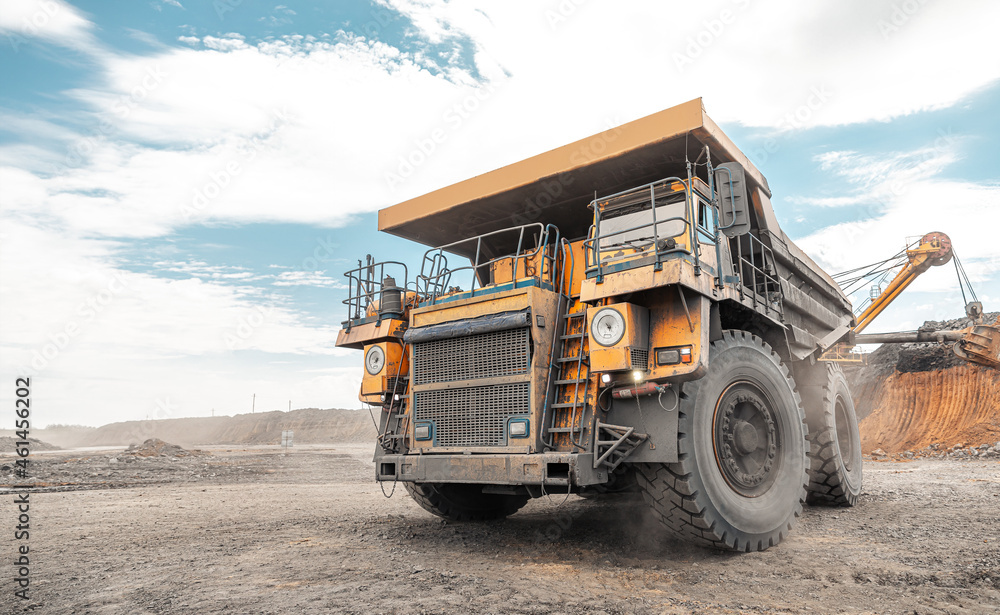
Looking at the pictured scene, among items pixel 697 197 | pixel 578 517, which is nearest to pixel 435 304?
pixel 697 197

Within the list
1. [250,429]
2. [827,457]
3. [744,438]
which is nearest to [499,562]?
[744,438]

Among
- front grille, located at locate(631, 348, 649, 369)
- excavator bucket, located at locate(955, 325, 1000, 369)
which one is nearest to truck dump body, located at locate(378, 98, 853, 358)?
front grille, located at locate(631, 348, 649, 369)

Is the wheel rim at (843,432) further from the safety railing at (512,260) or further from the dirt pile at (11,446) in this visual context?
the dirt pile at (11,446)

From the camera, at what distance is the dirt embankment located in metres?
62.7

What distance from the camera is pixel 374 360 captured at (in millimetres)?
6734

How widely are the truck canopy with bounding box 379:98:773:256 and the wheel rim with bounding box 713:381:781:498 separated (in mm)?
2294

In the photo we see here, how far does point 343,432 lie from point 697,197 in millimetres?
61231

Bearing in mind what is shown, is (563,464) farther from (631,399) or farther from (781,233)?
(781,233)

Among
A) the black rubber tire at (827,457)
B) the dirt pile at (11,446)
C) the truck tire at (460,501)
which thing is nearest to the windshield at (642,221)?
the truck tire at (460,501)

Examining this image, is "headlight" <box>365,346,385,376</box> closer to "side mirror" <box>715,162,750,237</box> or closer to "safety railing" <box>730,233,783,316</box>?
"side mirror" <box>715,162,750,237</box>

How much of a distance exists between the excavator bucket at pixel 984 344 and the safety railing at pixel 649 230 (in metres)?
18.6

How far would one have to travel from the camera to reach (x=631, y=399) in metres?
5.00

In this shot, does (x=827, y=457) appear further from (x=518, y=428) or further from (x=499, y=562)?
(x=499, y=562)

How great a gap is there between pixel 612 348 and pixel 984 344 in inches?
795
